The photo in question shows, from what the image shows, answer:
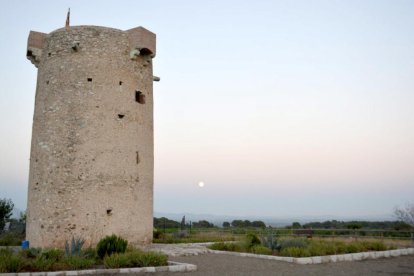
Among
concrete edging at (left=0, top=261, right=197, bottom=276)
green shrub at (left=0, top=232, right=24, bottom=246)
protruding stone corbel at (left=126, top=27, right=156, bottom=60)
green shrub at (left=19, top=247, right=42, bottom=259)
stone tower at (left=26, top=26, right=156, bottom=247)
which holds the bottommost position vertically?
concrete edging at (left=0, top=261, right=197, bottom=276)

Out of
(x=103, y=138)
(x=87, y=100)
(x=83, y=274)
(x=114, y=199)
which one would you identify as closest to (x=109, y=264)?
(x=83, y=274)

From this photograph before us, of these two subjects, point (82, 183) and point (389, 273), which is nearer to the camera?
point (389, 273)

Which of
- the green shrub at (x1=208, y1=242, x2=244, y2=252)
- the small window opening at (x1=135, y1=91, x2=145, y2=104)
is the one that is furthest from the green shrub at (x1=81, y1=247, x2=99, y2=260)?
the small window opening at (x1=135, y1=91, x2=145, y2=104)

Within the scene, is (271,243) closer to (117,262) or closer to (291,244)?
→ (291,244)

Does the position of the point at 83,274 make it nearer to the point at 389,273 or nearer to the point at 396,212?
the point at 389,273

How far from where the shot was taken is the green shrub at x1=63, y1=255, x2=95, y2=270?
10.1 meters

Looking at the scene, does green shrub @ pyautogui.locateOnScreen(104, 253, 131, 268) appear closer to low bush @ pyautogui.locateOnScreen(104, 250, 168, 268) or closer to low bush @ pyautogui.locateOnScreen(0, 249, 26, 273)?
low bush @ pyautogui.locateOnScreen(104, 250, 168, 268)

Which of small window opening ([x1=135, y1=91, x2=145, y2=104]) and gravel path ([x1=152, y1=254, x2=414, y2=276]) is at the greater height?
small window opening ([x1=135, y1=91, x2=145, y2=104])

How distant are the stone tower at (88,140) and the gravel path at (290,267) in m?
3.52

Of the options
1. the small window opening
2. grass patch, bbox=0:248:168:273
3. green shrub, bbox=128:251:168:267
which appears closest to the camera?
grass patch, bbox=0:248:168:273

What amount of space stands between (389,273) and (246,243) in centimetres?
581

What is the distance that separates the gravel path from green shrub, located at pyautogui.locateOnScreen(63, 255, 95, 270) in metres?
2.39

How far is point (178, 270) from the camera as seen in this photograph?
413 inches

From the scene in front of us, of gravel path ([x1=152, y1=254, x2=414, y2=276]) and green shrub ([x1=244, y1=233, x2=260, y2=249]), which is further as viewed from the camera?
green shrub ([x1=244, y1=233, x2=260, y2=249])
